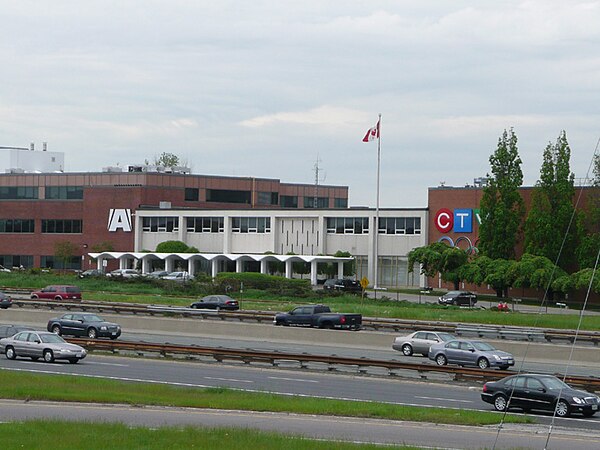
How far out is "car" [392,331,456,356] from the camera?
47.2 metres

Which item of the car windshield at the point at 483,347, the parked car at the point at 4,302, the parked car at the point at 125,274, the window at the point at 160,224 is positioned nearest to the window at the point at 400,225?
the parked car at the point at 125,274

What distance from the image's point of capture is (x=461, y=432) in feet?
84.6

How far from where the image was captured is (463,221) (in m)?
98.3

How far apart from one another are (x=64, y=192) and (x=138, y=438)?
10953cm

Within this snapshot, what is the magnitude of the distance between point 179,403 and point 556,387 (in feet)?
34.7

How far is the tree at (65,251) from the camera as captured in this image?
11631 centimetres

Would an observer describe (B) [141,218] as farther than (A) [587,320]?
Yes

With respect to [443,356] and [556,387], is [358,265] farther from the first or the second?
[556,387]

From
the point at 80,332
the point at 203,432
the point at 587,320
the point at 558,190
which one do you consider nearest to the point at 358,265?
the point at 558,190

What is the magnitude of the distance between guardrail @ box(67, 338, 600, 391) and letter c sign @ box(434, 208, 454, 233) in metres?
Answer: 54.7

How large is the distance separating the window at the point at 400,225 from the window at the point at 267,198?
112 ft

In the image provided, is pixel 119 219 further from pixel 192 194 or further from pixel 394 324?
pixel 394 324

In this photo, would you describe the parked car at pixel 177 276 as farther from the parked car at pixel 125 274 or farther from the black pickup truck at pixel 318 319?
the black pickup truck at pixel 318 319

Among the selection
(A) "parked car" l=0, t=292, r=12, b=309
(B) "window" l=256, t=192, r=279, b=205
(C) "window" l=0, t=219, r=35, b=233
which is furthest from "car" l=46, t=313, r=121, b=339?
(B) "window" l=256, t=192, r=279, b=205
